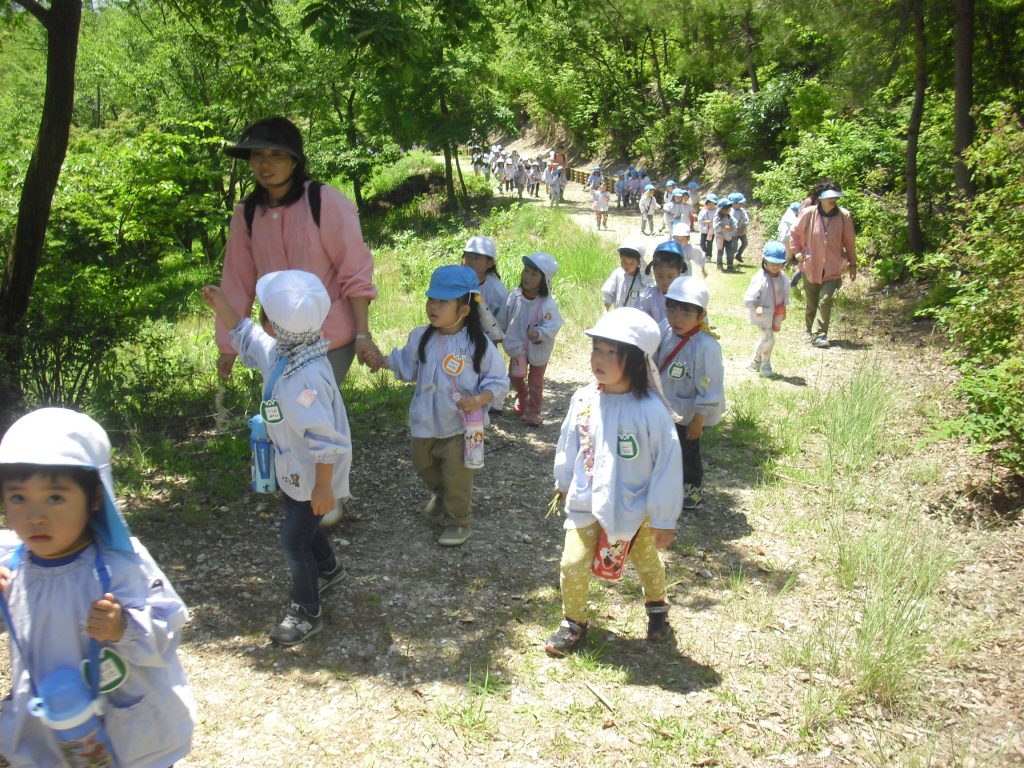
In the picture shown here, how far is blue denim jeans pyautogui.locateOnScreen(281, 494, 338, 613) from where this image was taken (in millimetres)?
3703

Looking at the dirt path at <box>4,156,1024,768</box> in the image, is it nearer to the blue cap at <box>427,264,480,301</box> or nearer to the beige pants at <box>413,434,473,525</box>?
the beige pants at <box>413,434,473,525</box>

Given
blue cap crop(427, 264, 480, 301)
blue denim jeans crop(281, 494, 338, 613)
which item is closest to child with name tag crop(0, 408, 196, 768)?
blue denim jeans crop(281, 494, 338, 613)

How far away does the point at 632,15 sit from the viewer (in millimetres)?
29766

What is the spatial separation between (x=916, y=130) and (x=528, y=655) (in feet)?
36.9

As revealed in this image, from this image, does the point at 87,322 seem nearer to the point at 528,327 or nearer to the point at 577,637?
the point at 528,327

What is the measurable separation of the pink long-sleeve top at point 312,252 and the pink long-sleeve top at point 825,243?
273 inches

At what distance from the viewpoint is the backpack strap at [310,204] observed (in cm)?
434

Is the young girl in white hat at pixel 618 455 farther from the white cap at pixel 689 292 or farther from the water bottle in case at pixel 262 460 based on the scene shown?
the white cap at pixel 689 292

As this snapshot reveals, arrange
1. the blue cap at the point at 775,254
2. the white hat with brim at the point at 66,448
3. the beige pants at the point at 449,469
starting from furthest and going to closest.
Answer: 1. the blue cap at the point at 775,254
2. the beige pants at the point at 449,469
3. the white hat with brim at the point at 66,448

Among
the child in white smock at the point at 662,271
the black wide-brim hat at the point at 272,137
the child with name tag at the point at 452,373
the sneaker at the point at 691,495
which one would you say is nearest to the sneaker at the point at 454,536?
the child with name tag at the point at 452,373

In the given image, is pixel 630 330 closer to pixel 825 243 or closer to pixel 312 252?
pixel 312 252

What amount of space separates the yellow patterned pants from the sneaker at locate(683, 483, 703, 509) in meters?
1.70

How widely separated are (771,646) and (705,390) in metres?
1.63

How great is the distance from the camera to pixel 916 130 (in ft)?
40.0
